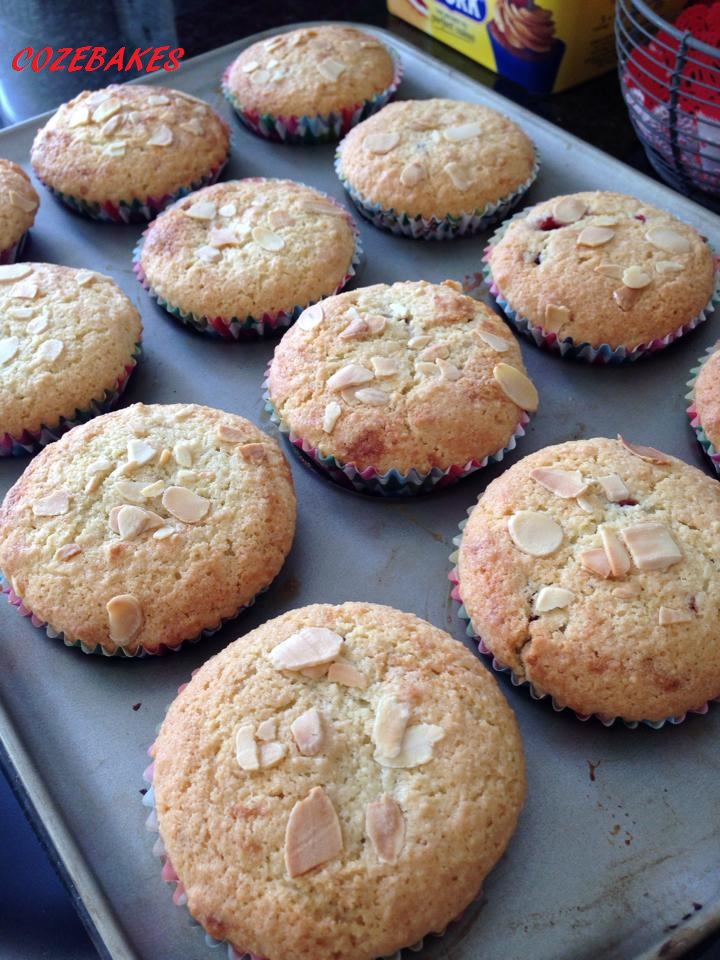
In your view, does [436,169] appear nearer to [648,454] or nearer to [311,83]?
[311,83]

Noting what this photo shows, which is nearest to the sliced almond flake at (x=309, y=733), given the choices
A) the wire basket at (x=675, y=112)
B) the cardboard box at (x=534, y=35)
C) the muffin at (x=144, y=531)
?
the muffin at (x=144, y=531)

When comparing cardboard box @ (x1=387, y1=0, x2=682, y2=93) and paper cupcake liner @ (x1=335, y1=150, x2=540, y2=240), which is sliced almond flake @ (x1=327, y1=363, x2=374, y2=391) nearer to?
paper cupcake liner @ (x1=335, y1=150, x2=540, y2=240)

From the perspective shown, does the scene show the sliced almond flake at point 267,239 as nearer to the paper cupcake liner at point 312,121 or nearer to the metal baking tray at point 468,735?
the metal baking tray at point 468,735

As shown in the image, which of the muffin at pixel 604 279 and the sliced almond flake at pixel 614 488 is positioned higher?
the muffin at pixel 604 279

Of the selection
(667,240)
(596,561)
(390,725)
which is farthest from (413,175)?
(390,725)

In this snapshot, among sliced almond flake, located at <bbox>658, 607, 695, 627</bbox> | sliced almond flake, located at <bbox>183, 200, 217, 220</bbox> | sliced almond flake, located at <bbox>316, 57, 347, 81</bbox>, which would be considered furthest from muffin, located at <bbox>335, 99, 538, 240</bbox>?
sliced almond flake, located at <bbox>658, 607, 695, 627</bbox>

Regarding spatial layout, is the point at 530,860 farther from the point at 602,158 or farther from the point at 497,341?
the point at 602,158

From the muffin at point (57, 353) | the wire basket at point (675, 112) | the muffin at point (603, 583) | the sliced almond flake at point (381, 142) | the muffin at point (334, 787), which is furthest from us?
the sliced almond flake at point (381, 142)
